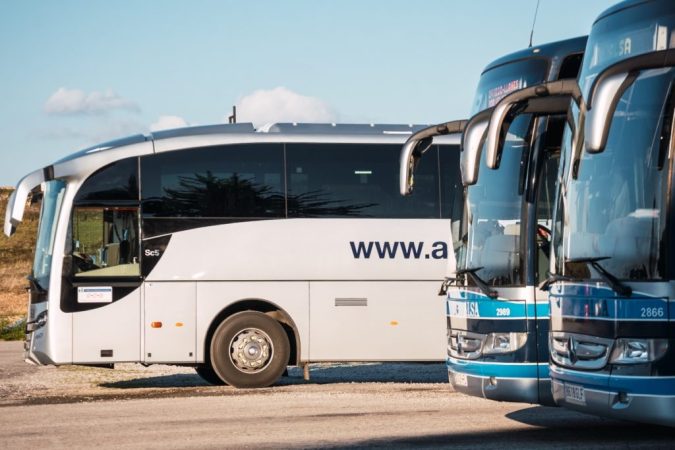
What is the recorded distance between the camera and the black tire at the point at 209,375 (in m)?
20.0

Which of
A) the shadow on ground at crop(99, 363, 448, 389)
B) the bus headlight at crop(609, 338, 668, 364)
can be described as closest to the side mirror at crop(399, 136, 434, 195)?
the bus headlight at crop(609, 338, 668, 364)

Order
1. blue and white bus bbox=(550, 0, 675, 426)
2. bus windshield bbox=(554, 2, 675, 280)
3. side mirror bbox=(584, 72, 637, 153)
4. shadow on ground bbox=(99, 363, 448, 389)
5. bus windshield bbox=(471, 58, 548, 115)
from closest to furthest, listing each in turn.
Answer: side mirror bbox=(584, 72, 637, 153) → blue and white bus bbox=(550, 0, 675, 426) → bus windshield bbox=(554, 2, 675, 280) → bus windshield bbox=(471, 58, 548, 115) → shadow on ground bbox=(99, 363, 448, 389)

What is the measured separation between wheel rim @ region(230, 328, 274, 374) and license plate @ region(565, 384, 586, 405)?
8.81m

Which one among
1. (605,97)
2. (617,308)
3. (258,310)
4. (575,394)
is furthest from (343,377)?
(605,97)

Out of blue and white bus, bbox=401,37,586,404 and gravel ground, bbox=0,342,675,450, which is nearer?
gravel ground, bbox=0,342,675,450

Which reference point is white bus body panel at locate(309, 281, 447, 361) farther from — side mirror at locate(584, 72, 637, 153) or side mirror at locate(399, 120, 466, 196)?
side mirror at locate(584, 72, 637, 153)

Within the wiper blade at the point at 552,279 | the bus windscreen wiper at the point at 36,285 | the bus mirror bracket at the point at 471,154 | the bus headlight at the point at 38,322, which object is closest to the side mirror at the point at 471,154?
the bus mirror bracket at the point at 471,154

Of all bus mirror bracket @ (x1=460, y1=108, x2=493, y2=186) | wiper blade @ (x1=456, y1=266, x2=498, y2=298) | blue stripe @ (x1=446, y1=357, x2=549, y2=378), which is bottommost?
blue stripe @ (x1=446, y1=357, x2=549, y2=378)

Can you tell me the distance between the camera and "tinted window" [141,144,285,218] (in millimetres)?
19016

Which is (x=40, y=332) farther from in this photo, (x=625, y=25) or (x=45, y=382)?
(x=625, y=25)

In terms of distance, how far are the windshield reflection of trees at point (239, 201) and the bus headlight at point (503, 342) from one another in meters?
6.87

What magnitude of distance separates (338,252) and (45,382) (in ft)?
16.2

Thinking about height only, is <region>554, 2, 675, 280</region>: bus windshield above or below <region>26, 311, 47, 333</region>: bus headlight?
above

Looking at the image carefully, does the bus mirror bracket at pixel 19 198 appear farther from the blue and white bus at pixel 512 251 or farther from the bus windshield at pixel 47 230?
the blue and white bus at pixel 512 251
